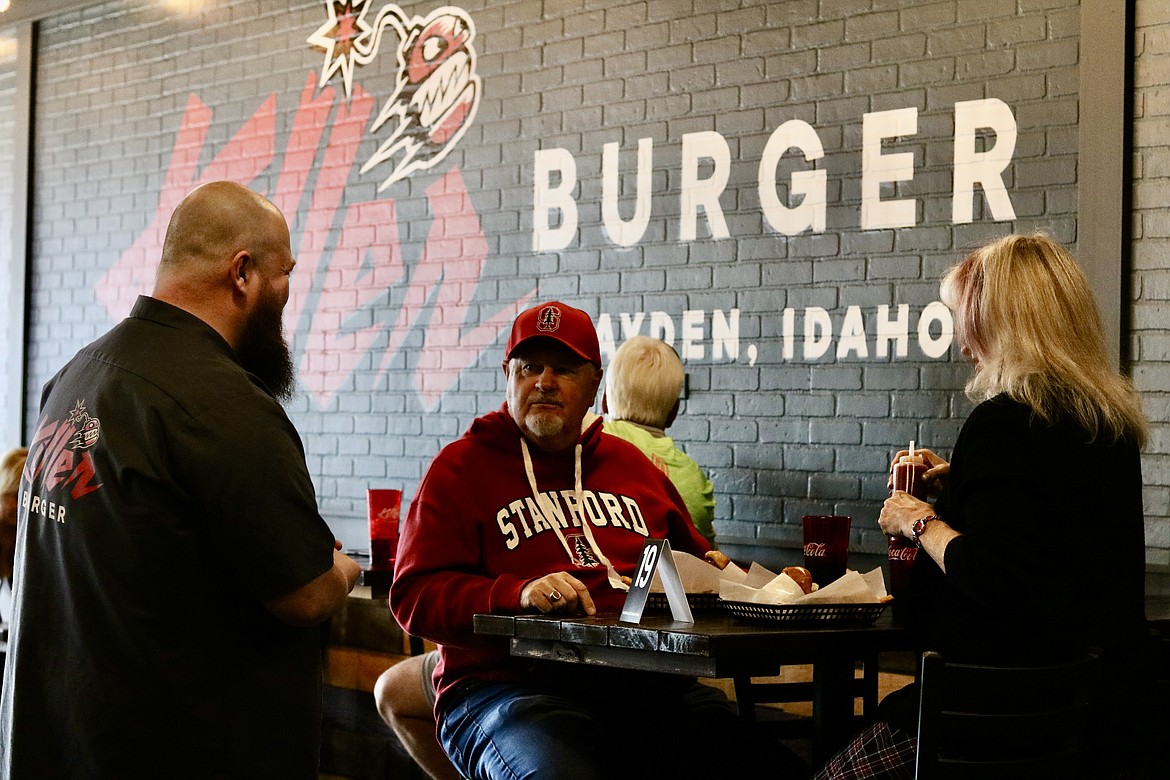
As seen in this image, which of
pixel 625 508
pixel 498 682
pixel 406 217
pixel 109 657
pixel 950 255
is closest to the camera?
pixel 109 657

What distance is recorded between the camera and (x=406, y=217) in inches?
216

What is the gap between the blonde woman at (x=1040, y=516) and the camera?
204cm

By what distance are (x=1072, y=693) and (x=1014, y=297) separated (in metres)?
0.69

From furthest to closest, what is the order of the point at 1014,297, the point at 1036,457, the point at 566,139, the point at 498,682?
the point at 566,139 < the point at 498,682 < the point at 1014,297 < the point at 1036,457

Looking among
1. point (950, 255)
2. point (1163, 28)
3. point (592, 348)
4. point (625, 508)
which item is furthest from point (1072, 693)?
point (1163, 28)

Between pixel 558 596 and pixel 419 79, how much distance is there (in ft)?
12.1

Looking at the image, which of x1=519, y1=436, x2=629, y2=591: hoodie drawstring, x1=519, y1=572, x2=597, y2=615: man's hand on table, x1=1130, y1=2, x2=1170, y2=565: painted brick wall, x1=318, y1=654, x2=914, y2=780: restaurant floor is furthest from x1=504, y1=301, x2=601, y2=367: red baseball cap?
x1=1130, y1=2, x2=1170, y2=565: painted brick wall

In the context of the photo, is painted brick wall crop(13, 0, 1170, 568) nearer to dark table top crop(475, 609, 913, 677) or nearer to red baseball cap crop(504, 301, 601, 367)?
red baseball cap crop(504, 301, 601, 367)

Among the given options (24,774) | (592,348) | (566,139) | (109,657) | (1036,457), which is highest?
(566,139)

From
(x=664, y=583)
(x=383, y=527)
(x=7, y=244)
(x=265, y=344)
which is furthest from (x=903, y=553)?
(x=7, y=244)

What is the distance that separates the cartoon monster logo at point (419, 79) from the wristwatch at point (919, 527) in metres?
3.55

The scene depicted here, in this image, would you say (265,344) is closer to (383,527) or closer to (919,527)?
(919,527)

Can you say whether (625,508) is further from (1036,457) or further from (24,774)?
(24,774)

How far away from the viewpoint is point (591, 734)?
7.64ft
